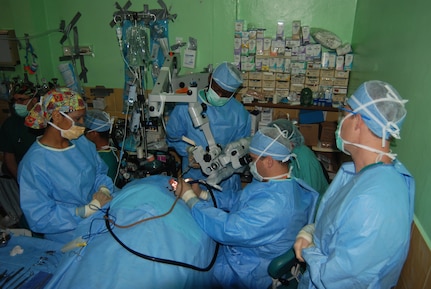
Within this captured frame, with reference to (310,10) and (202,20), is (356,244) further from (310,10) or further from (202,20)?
(202,20)

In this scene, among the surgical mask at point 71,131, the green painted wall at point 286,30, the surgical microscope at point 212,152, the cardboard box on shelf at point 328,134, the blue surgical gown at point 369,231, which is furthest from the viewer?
the cardboard box on shelf at point 328,134

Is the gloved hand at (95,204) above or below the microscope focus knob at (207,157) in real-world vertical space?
below

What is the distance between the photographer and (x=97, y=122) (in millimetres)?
2555

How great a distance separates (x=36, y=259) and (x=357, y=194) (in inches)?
71.4

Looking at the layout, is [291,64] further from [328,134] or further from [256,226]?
[256,226]

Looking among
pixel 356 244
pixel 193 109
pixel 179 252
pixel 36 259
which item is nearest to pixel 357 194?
pixel 356 244

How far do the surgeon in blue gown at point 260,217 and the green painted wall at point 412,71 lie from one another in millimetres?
579

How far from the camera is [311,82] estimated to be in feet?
10.5

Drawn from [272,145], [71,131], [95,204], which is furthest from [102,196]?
[272,145]

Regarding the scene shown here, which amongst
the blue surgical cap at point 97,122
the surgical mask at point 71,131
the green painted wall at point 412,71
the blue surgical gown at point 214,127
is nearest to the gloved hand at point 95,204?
the surgical mask at point 71,131

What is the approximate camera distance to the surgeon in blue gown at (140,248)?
135 centimetres

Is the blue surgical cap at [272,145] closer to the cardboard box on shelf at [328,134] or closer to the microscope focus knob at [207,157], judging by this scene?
the microscope focus knob at [207,157]

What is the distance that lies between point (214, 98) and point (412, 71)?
4.80 feet

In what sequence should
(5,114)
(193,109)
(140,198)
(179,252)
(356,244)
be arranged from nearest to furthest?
(356,244)
(179,252)
(140,198)
(193,109)
(5,114)
